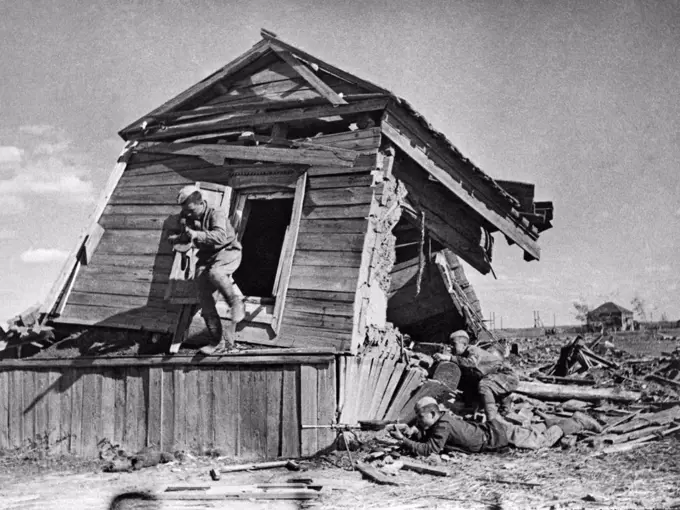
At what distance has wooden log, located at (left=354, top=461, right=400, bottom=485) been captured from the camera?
6.03 meters

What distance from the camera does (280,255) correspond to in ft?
32.0

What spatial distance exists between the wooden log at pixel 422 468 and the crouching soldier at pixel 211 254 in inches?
121

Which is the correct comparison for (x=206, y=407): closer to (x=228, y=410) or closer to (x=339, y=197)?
(x=228, y=410)

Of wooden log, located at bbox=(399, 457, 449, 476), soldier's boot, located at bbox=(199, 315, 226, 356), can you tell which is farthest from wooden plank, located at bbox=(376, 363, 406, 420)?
soldier's boot, located at bbox=(199, 315, 226, 356)

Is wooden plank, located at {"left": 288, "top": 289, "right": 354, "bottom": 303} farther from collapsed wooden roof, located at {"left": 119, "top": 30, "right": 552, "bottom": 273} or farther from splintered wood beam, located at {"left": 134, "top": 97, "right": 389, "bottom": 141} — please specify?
splintered wood beam, located at {"left": 134, "top": 97, "right": 389, "bottom": 141}

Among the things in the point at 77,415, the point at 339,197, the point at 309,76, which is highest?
the point at 309,76

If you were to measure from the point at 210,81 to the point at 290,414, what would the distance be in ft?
20.4

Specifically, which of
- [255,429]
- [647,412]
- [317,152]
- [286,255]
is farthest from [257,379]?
[647,412]

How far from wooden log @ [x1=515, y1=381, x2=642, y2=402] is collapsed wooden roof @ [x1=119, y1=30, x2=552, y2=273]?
86.4 inches

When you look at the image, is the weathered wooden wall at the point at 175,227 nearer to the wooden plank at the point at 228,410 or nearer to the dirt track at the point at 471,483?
the wooden plank at the point at 228,410

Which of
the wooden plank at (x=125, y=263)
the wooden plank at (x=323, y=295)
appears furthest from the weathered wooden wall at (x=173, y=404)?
the wooden plank at (x=125, y=263)

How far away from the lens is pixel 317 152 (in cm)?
921

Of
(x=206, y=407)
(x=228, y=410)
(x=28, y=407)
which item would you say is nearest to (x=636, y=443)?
(x=228, y=410)

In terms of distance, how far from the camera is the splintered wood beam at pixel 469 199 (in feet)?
30.7
